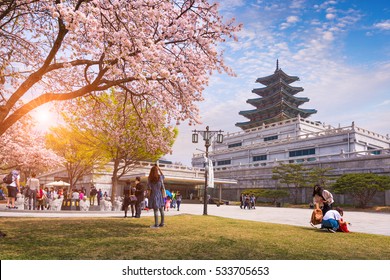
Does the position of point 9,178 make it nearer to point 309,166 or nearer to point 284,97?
point 309,166

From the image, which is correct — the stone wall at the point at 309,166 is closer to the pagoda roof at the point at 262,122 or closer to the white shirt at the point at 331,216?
the pagoda roof at the point at 262,122

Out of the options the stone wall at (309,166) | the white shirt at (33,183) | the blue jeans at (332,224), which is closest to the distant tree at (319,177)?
the stone wall at (309,166)

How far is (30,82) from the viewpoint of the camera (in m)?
8.24

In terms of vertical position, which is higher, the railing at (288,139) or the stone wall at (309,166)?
the railing at (288,139)

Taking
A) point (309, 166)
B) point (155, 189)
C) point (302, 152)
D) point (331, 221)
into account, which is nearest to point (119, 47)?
point (155, 189)

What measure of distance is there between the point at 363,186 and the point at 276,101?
43330 millimetres

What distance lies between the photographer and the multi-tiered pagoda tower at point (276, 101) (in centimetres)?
7081

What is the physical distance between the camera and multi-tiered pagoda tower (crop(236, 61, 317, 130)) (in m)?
70.8

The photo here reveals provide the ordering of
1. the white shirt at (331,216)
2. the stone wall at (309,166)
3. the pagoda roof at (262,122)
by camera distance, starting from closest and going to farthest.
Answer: the white shirt at (331,216) → the stone wall at (309,166) → the pagoda roof at (262,122)

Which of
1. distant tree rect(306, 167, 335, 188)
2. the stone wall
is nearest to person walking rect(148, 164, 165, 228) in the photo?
the stone wall

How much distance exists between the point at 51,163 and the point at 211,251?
2588cm

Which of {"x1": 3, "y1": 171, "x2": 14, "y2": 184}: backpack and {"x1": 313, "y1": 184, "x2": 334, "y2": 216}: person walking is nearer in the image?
{"x1": 313, "y1": 184, "x2": 334, "y2": 216}: person walking

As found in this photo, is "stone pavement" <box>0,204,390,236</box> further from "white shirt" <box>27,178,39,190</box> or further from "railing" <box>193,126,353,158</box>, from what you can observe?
"railing" <box>193,126,353,158</box>
